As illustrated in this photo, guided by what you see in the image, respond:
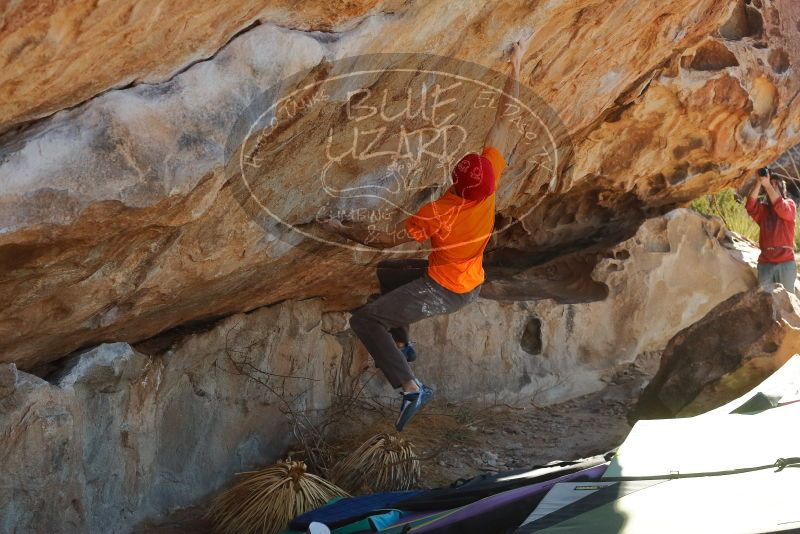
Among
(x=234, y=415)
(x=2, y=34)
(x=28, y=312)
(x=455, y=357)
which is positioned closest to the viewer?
(x=2, y=34)

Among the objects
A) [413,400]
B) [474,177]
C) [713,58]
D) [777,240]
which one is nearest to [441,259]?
[474,177]

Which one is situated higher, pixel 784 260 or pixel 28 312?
pixel 28 312

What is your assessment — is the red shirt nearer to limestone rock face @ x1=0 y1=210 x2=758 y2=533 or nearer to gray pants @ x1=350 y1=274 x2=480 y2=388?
limestone rock face @ x1=0 y1=210 x2=758 y2=533

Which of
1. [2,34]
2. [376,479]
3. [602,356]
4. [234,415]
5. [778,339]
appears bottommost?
[602,356]

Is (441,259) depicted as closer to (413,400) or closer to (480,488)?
(413,400)

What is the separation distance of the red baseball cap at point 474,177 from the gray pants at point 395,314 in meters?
0.51

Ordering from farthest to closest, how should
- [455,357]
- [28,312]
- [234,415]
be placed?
[455,357] → [234,415] → [28,312]

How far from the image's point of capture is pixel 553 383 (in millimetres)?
7266

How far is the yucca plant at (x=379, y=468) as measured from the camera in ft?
17.3

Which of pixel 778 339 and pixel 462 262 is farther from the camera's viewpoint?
pixel 778 339

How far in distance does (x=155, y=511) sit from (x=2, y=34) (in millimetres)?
2821

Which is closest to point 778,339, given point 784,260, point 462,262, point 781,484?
point 784,260

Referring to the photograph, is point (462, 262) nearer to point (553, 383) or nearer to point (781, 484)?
point (781, 484)

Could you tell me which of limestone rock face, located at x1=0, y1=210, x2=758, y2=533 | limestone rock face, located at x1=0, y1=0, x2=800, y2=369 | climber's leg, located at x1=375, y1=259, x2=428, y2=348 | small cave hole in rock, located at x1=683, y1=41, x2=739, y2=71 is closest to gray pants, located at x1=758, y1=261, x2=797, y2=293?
limestone rock face, located at x1=0, y1=210, x2=758, y2=533
